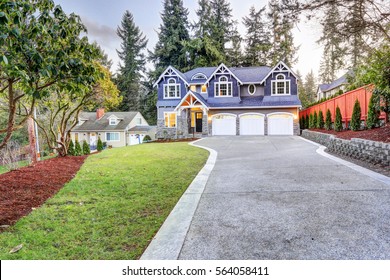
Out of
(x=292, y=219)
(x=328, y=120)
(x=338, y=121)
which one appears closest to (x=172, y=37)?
(x=328, y=120)

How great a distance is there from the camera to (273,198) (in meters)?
4.20

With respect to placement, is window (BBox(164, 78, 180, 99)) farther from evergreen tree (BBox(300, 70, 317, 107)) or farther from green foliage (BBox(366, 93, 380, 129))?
evergreen tree (BBox(300, 70, 317, 107))

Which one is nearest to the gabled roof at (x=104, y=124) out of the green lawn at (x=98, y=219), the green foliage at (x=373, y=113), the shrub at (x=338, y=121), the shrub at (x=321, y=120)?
the shrub at (x=321, y=120)

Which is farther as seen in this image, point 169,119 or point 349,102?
point 169,119

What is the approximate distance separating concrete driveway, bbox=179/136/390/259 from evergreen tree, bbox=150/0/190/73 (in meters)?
32.8

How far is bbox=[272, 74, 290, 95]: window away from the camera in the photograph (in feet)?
73.5

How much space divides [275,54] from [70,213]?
128ft

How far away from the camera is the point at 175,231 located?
310cm

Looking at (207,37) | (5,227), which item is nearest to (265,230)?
(5,227)

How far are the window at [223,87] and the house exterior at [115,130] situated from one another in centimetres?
1189

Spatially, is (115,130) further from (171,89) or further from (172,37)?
(172,37)

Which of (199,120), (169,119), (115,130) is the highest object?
(169,119)

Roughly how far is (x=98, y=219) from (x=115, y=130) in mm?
29124

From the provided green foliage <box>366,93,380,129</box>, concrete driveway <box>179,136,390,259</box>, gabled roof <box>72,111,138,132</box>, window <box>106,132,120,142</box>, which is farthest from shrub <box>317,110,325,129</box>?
window <box>106,132,120,142</box>
